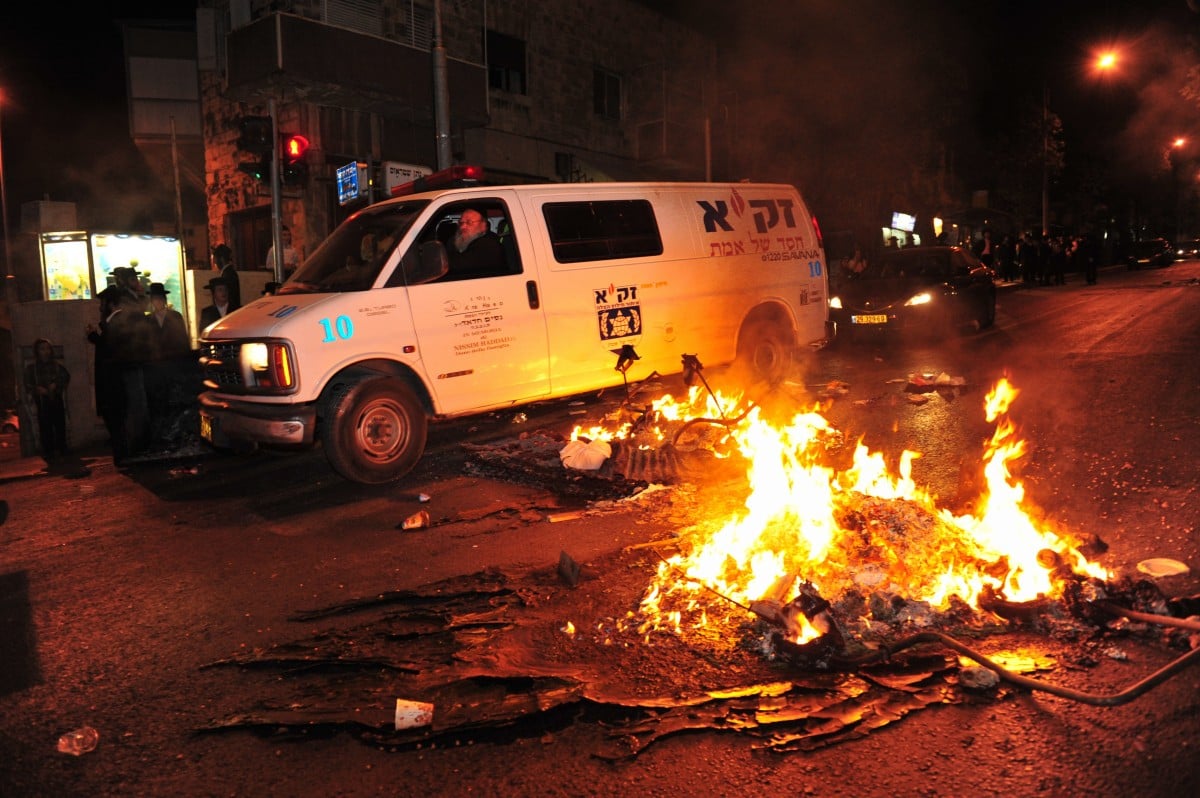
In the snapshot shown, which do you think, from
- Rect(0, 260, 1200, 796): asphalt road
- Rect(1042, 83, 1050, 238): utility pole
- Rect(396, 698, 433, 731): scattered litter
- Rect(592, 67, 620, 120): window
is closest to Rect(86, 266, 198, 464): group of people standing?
Rect(0, 260, 1200, 796): asphalt road

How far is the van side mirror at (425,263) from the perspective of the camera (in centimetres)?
690

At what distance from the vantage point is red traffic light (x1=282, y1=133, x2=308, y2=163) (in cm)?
1173

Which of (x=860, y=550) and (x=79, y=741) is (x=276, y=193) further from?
(x=860, y=550)

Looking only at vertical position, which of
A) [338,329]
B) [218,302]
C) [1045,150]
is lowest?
[338,329]

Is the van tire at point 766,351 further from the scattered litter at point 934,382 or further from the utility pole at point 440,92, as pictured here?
the utility pole at point 440,92

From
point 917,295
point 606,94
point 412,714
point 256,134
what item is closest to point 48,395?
point 256,134

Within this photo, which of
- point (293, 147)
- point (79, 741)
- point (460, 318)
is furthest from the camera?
point (293, 147)

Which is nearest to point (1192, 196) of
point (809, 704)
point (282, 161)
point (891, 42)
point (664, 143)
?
point (891, 42)

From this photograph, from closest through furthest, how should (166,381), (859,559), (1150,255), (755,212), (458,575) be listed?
1. (859,559)
2. (458,575)
3. (166,381)
4. (755,212)
5. (1150,255)

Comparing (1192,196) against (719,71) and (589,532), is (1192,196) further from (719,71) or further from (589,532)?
(589,532)

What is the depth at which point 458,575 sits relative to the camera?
4.79 m

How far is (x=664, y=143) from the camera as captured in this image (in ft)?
88.0

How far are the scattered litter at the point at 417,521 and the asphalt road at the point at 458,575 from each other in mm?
60

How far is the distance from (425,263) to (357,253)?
75 centimetres
